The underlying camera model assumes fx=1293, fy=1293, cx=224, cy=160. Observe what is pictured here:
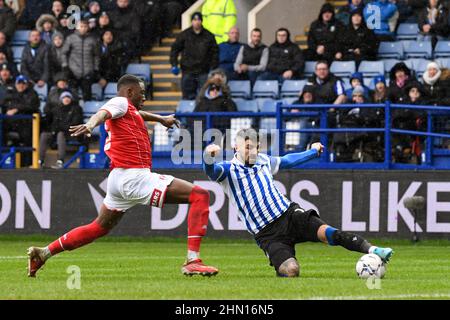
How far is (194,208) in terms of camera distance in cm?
1276

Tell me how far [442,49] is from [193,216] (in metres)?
12.2

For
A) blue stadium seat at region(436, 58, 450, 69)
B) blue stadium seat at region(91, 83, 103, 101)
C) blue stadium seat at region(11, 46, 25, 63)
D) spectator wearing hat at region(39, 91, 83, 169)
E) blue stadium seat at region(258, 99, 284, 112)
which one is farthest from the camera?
blue stadium seat at region(11, 46, 25, 63)

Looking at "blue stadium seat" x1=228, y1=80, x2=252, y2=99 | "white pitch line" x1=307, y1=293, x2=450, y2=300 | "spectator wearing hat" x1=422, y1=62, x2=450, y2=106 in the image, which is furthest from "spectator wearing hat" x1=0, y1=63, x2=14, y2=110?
"white pitch line" x1=307, y1=293, x2=450, y2=300

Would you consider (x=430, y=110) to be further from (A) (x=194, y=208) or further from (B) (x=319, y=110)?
(A) (x=194, y=208)

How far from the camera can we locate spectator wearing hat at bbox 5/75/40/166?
23.4 meters

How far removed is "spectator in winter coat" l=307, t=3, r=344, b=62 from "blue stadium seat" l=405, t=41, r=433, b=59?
135cm

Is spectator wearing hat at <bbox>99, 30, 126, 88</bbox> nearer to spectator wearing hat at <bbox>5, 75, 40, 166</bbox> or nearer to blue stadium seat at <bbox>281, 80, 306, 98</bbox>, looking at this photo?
spectator wearing hat at <bbox>5, 75, 40, 166</bbox>

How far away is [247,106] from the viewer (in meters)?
23.9

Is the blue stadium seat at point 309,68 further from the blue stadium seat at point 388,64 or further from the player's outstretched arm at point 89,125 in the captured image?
the player's outstretched arm at point 89,125

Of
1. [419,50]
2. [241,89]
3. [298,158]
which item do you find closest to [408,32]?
[419,50]

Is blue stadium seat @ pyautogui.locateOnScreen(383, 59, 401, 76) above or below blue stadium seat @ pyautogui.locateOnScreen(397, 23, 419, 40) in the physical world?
below

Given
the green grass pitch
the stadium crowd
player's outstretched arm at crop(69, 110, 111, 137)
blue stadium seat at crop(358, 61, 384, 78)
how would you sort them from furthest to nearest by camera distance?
blue stadium seat at crop(358, 61, 384, 78)
the stadium crowd
player's outstretched arm at crop(69, 110, 111, 137)
the green grass pitch
